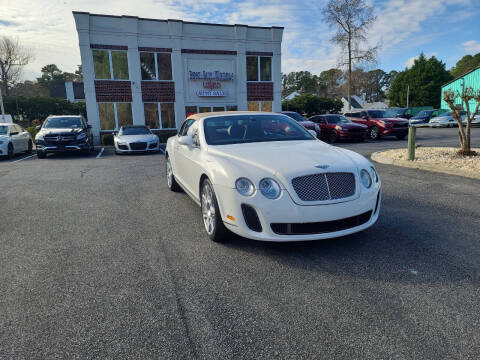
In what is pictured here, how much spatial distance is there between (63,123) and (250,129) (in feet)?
40.4

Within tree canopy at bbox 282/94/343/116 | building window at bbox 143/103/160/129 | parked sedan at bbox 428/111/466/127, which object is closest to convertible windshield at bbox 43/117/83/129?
building window at bbox 143/103/160/129

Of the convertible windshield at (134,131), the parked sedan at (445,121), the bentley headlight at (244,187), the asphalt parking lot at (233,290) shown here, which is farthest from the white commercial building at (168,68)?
the bentley headlight at (244,187)

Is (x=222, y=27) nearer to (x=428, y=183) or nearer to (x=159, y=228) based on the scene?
(x=428, y=183)

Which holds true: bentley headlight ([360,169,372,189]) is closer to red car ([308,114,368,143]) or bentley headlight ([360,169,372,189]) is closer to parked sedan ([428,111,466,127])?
red car ([308,114,368,143])

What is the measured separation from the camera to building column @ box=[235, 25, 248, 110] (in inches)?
936

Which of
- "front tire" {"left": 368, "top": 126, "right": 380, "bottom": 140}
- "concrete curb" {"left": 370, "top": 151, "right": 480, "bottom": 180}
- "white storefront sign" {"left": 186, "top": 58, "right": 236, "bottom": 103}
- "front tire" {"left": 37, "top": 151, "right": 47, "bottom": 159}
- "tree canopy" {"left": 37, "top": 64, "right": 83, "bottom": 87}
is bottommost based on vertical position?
"concrete curb" {"left": 370, "top": 151, "right": 480, "bottom": 180}

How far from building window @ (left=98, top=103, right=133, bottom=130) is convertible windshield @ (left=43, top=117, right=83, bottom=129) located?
776 centimetres

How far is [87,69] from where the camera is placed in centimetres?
2138

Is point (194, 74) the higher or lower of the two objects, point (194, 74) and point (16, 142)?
the higher

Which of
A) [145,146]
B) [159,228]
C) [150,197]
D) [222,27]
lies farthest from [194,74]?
[159,228]

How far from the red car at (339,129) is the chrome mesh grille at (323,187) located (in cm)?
1388

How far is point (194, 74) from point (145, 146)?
35.9 ft

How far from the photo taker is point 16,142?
14258 mm

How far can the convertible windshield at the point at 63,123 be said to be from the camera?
559 inches
